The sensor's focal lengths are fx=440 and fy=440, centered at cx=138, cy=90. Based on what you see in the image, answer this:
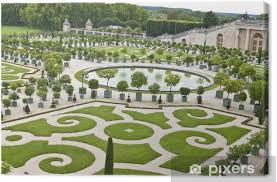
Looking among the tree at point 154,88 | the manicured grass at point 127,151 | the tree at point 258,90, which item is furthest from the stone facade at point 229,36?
the manicured grass at point 127,151

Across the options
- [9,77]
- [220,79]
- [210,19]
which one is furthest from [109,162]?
[210,19]

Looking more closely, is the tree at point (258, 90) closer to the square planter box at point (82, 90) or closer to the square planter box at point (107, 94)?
the square planter box at point (107, 94)

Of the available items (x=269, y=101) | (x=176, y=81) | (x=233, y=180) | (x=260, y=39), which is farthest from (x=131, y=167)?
(x=260, y=39)

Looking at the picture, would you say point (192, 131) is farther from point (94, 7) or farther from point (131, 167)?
point (94, 7)

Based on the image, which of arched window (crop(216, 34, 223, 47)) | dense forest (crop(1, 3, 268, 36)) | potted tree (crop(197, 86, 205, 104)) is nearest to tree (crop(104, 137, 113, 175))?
potted tree (crop(197, 86, 205, 104))

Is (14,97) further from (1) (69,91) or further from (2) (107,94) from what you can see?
(2) (107,94)
